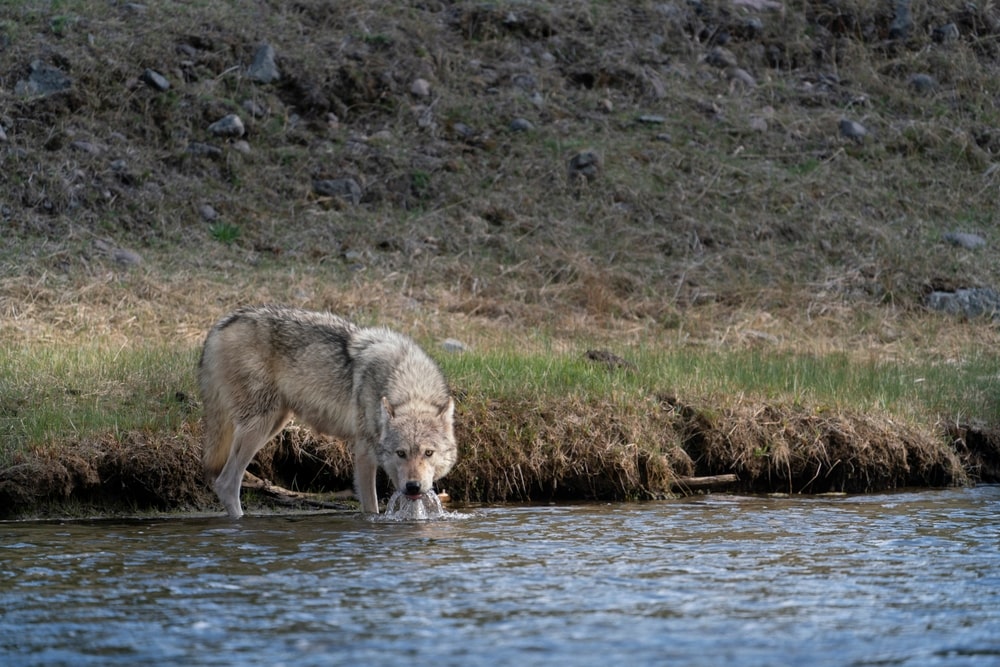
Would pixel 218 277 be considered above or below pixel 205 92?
below

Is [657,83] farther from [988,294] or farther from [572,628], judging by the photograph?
[572,628]

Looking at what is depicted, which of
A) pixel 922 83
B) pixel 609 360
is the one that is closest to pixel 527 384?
pixel 609 360

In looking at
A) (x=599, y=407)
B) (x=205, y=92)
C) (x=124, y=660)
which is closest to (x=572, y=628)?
(x=124, y=660)

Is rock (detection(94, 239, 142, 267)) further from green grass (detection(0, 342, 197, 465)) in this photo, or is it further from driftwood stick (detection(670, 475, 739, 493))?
driftwood stick (detection(670, 475, 739, 493))

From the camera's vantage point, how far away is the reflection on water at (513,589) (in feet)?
15.1

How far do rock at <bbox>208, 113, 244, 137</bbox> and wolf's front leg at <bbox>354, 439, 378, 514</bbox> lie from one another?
9042 mm

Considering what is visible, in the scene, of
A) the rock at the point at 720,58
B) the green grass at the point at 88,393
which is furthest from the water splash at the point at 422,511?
the rock at the point at 720,58

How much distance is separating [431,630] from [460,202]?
1115 cm

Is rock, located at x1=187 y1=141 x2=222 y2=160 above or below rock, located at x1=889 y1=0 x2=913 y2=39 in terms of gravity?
below

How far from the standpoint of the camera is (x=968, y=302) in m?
14.1

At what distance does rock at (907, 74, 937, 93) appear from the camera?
1917 cm

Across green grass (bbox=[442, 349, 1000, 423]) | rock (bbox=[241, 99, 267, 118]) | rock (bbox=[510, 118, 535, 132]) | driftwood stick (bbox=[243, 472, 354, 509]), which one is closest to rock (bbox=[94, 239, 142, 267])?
rock (bbox=[241, 99, 267, 118])

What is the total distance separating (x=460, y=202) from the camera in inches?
616

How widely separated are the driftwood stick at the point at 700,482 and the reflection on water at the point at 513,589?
0.86m
